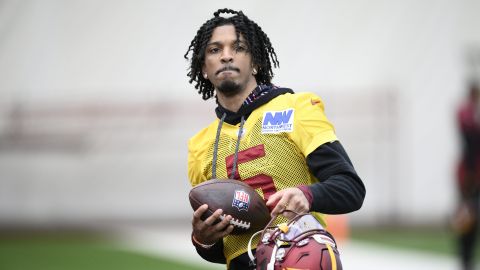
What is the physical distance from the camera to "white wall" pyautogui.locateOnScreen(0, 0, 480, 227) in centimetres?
1412

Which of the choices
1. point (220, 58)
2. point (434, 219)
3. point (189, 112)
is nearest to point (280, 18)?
point (189, 112)

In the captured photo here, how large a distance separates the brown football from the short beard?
42 cm

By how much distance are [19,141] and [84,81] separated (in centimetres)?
127

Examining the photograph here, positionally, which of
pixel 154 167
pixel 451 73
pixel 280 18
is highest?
pixel 280 18

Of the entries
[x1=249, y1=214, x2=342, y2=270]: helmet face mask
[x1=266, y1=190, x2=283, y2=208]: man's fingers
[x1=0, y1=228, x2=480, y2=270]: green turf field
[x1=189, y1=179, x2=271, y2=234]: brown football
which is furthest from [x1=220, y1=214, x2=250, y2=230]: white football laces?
[x1=0, y1=228, x2=480, y2=270]: green turf field

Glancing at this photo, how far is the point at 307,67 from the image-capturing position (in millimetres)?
14773

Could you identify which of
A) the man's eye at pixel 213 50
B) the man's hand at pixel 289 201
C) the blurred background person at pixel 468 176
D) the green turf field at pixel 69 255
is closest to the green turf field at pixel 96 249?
the green turf field at pixel 69 255

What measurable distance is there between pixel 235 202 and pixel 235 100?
54cm

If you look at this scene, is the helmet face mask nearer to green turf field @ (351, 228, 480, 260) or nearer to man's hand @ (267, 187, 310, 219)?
man's hand @ (267, 187, 310, 219)

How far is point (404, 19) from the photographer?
49.1ft

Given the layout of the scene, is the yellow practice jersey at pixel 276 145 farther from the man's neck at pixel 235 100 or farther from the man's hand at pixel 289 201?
the man's hand at pixel 289 201

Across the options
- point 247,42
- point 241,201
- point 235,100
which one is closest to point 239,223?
point 241,201

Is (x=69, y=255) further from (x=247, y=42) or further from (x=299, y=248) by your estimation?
(x=299, y=248)

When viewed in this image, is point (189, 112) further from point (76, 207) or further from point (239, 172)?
point (239, 172)
